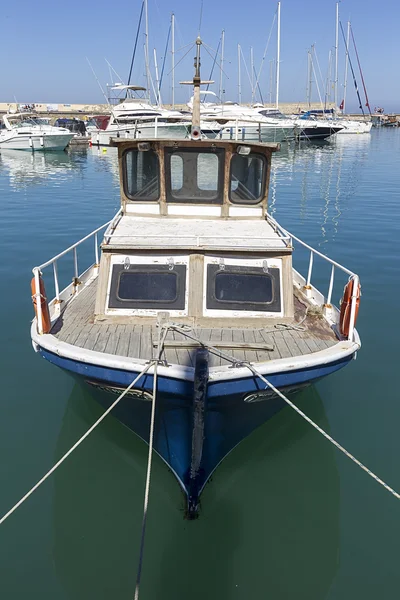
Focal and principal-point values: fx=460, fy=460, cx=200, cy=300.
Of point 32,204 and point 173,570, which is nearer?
point 173,570

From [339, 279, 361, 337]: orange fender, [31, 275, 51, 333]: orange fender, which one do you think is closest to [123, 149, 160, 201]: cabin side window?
[31, 275, 51, 333]: orange fender

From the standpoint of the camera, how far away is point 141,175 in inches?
350

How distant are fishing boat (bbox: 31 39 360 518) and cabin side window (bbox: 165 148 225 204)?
0.07ft

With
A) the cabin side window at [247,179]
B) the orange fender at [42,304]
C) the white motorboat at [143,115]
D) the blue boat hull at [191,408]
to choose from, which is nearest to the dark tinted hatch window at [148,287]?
the orange fender at [42,304]

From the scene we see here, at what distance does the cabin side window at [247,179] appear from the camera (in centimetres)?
874

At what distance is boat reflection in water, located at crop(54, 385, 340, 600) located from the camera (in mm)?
5402

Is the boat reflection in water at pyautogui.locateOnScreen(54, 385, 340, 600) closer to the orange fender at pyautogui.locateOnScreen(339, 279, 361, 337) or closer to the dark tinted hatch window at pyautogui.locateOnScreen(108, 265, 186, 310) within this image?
the orange fender at pyautogui.locateOnScreen(339, 279, 361, 337)

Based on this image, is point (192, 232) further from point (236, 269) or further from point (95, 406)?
point (95, 406)

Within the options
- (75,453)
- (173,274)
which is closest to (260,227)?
(173,274)

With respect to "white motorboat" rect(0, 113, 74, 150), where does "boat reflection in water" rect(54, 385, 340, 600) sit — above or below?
below

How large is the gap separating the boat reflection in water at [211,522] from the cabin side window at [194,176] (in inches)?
171

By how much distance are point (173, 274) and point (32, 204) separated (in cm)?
2023

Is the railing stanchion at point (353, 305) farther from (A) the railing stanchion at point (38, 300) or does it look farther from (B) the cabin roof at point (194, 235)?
(A) the railing stanchion at point (38, 300)

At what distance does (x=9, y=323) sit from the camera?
36.2 ft
